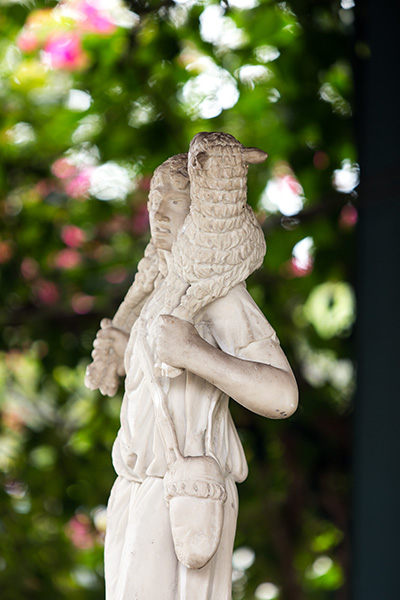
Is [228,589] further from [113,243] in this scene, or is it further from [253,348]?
[113,243]

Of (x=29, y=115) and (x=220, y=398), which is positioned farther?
(x=29, y=115)

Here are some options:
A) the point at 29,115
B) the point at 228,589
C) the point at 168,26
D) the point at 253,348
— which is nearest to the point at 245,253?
the point at 253,348

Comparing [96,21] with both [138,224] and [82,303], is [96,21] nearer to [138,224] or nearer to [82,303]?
[138,224]

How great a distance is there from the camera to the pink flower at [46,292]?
368 centimetres

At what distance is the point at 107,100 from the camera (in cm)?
326

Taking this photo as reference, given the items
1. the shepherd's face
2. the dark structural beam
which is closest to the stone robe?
the shepherd's face

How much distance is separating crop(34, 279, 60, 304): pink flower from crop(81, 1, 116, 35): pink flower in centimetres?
108

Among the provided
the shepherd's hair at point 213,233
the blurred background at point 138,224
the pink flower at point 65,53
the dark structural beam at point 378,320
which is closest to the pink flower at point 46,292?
the blurred background at point 138,224

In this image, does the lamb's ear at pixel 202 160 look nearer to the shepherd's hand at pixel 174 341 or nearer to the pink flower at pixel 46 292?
the shepherd's hand at pixel 174 341

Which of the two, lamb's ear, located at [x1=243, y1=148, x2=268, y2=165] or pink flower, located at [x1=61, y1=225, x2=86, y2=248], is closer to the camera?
lamb's ear, located at [x1=243, y1=148, x2=268, y2=165]

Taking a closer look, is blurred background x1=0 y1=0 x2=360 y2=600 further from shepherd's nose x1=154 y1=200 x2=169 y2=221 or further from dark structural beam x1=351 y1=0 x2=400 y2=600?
shepherd's nose x1=154 y1=200 x2=169 y2=221

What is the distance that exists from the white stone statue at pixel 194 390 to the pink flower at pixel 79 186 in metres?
2.01

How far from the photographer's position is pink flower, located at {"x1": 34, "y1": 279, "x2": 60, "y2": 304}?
3.68 m

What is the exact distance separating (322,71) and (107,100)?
83cm
